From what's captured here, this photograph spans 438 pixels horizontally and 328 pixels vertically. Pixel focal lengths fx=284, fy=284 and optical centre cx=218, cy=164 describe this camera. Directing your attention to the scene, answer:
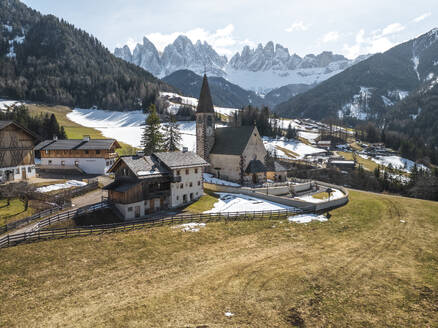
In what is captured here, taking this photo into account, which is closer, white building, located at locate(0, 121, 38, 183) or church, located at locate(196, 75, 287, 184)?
white building, located at locate(0, 121, 38, 183)

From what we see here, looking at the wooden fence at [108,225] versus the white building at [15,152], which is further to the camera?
the white building at [15,152]

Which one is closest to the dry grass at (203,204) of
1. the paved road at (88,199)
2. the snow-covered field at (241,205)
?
the snow-covered field at (241,205)

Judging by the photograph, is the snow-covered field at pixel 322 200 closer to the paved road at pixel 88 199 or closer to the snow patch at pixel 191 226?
the snow patch at pixel 191 226

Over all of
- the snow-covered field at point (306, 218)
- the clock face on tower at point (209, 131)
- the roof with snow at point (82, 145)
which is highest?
the clock face on tower at point (209, 131)

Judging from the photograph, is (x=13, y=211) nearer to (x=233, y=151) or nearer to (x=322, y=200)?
(x=233, y=151)

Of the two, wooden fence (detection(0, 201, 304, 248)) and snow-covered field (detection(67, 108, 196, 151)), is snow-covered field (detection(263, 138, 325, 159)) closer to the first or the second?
snow-covered field (detection(67, 108, 196, 151))

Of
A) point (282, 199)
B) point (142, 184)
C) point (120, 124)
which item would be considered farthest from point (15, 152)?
point (120, 124)

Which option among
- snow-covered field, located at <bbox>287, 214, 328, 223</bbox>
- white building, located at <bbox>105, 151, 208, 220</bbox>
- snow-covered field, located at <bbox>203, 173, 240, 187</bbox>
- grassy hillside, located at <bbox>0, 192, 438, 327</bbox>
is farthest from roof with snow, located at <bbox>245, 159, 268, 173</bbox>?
grassy hillside, located at <bbox>0, 192, 438, 327</bbox>
